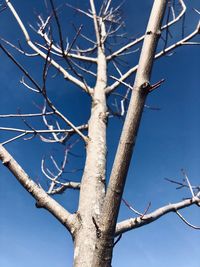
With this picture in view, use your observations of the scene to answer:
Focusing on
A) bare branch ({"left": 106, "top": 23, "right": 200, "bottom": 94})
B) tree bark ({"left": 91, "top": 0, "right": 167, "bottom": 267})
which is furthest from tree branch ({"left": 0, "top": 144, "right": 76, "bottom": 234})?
bare branch ({"left": 106, "top": 23, "right": 200, "bottom": 94})

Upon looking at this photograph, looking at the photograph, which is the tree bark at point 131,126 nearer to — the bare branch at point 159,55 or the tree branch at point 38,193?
the tree branch at point 38,193

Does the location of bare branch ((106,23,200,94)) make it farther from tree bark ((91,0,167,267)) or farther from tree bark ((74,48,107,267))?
tree bark ((91,0,167,267))

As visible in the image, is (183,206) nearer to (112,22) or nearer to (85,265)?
(85,265)

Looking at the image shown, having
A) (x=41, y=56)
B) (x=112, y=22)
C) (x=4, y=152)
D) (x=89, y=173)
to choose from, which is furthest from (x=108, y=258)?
(x=112, y=22)

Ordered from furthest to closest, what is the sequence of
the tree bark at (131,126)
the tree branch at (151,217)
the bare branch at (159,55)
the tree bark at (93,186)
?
the bare branch at (159,55), the tree branch at (151,217), the tree bark at (93,186), the tree bark at (131,126)

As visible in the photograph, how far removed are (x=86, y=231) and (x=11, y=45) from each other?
76.4 inches

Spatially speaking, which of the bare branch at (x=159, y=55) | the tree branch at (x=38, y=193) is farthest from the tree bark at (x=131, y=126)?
the bare branch at (x=159, y=55)

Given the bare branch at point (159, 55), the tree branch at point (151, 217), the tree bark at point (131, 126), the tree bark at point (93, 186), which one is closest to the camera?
the tree bark at point (131, 126)

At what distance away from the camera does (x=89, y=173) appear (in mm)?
2473

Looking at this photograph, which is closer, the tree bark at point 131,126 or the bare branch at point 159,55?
the tree bark at point 131,126

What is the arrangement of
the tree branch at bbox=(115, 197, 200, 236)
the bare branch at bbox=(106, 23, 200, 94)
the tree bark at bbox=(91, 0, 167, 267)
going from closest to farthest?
the tree bark at bbox=(91, 0, 167, 267)
the tree branch at bbox=(115, 197, 200, 236)
the bare branch at bbox=(106, 23, 200, 94)

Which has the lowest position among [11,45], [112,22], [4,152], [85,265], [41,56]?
[85,265]

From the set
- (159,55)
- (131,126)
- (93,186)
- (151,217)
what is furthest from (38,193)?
(159,55)

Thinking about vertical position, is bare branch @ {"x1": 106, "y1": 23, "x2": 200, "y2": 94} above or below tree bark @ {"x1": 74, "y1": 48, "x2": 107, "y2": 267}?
above
